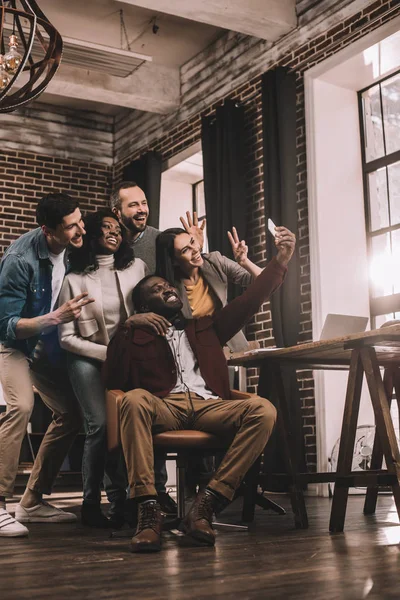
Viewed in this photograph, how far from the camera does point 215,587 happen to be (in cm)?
172

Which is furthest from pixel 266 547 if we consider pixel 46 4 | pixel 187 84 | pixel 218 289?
pixel 187 84

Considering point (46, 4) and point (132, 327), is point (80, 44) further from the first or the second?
point (132, 327)

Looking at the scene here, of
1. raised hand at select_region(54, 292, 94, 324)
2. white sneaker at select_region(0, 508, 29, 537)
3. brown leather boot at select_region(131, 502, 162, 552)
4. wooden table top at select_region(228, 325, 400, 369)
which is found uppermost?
raised hand at select_region(54, 292, 94, 324)

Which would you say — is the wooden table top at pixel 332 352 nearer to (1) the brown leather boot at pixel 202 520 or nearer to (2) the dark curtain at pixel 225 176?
(1) the brown leather boot at pixel 202 520

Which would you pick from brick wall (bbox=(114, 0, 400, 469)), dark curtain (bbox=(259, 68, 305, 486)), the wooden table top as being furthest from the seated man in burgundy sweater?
brick wall (bbox=(114, 0, 400, 469))

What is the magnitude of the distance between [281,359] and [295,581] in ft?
4.66

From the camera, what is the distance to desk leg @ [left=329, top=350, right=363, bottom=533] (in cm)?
276

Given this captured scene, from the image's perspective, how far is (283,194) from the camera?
17.5 ft

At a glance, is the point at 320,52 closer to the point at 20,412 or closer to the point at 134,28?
the point at 134,28

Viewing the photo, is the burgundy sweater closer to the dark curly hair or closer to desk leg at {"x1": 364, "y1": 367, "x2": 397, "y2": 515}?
the dark curly hair

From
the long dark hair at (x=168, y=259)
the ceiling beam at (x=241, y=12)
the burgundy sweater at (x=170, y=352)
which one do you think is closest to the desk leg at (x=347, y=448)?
the burgundy sweater at (x=170, y=352)

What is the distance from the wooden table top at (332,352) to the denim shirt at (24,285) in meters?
0.89

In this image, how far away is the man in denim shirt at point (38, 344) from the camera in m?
2.92

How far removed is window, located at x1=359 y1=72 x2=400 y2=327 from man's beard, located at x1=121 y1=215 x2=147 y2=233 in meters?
2.47
